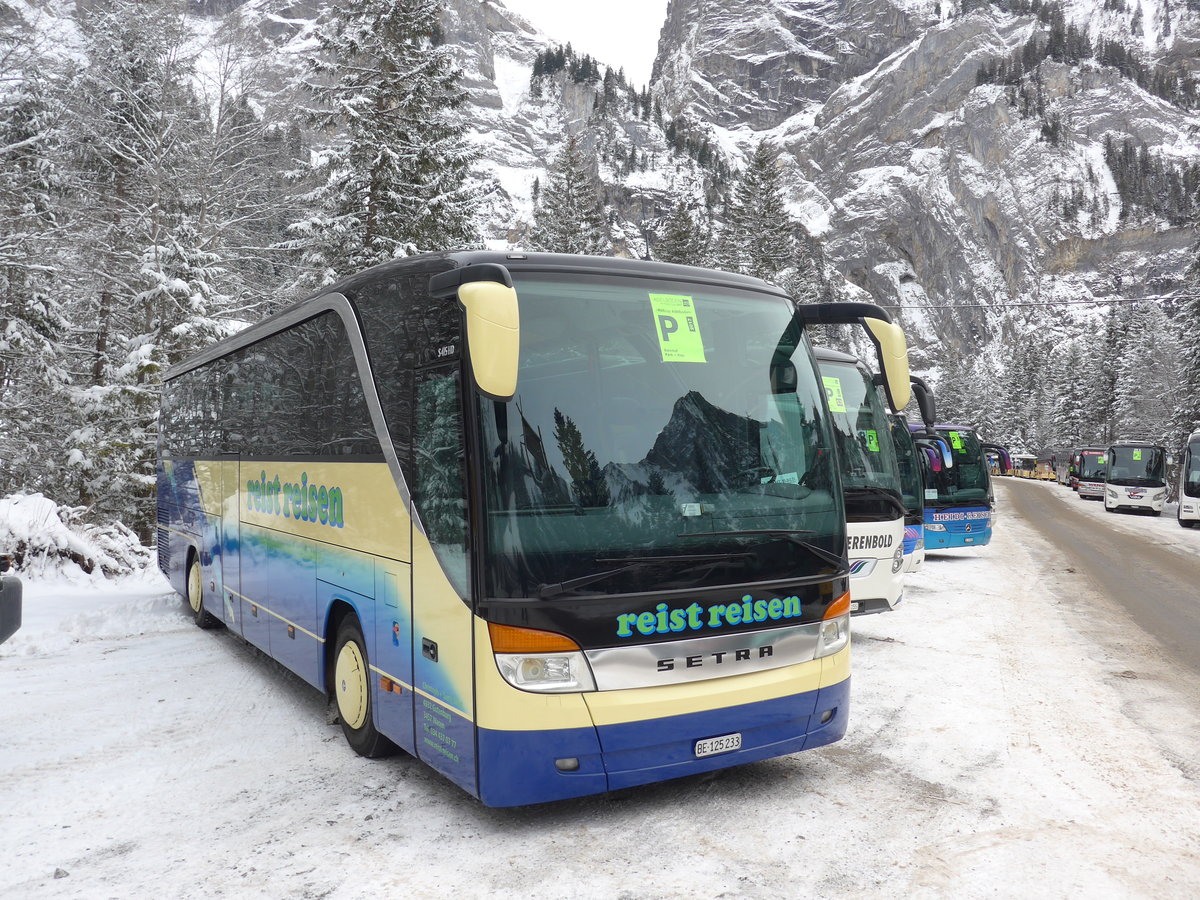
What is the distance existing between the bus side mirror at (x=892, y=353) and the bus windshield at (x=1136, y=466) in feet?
114

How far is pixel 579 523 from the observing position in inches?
159

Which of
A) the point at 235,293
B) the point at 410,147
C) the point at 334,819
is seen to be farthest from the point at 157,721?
the point at 410,147

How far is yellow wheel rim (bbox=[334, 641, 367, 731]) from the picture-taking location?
534cm

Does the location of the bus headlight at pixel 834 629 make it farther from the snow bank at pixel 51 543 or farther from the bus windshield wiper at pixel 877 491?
the snow bank at pixel 51 543

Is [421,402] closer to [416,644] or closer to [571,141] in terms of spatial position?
[416,644]

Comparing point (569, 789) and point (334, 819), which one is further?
point (334, 819)

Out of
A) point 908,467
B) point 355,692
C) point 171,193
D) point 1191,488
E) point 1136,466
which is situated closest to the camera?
point 355,692

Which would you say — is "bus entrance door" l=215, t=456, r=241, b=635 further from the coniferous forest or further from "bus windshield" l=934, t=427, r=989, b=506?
"bus windshield" l=934, t=427, r=989, b=506

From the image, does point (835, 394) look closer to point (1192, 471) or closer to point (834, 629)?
point (834, 629)

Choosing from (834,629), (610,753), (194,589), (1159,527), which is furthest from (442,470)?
(1159,527)

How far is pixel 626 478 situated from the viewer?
13.8 feet

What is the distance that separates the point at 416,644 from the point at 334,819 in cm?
94

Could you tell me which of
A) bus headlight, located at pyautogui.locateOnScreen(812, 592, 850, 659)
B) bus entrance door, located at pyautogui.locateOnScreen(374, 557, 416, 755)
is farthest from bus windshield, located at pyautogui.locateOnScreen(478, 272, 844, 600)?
bus entrance door, located at pyautogui.locateOnScreen(374, 557, 416, 755)

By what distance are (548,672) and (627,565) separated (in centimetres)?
61
